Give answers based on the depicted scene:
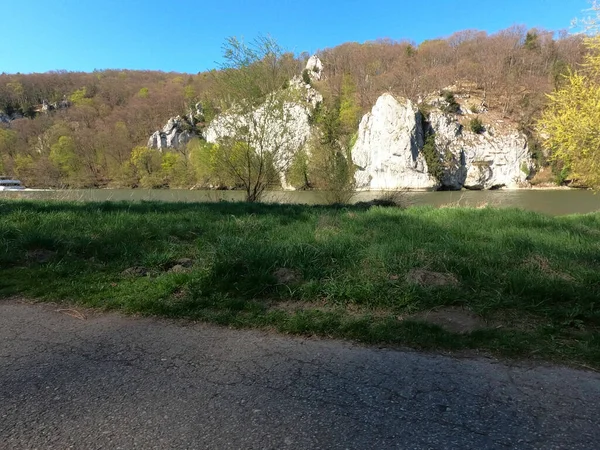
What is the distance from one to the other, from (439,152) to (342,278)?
265ft

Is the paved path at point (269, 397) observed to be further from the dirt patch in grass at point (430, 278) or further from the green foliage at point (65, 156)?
the green foliage at point (65, 156)

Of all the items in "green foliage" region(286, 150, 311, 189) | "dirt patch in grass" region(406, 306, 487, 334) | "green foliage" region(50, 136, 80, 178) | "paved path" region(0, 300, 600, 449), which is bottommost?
"dirt patch in grass" region(406, 306, 487, 334)

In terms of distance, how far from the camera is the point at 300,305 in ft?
13.2

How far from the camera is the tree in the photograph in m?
16.7

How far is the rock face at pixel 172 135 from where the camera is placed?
100500 mm

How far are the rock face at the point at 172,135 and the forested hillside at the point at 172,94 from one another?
3721 millimetres

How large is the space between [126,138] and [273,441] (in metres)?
109

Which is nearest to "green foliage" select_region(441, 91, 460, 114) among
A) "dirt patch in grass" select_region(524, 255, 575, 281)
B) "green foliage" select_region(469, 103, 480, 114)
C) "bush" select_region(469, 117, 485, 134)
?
"green foliage" select_region(469, 103, 480, 114)

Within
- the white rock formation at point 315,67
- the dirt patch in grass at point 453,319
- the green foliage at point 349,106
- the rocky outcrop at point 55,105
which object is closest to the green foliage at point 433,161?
the green foliage at point 349,106

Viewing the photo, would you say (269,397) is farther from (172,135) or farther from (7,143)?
(7,143)

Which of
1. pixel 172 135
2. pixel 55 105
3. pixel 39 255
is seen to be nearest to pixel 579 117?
pixel 39 255

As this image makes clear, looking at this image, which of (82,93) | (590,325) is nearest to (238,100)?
(590,325)

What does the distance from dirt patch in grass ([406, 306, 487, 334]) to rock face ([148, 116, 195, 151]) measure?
103182 mm

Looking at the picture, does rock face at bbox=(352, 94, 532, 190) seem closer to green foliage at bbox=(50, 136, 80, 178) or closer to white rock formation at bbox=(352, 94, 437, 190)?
white rock formation at bbox=(352, 94, 437, 190)
